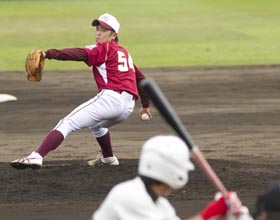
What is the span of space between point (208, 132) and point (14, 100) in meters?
4.62

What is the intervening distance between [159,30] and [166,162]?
28060mm

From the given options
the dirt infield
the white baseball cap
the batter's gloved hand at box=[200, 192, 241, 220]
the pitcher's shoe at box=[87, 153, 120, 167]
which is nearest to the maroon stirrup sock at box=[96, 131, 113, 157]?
the pitcher's shoe at box=[87, 153, 120, 167]

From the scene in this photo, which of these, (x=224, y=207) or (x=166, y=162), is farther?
(x=224, y=207)

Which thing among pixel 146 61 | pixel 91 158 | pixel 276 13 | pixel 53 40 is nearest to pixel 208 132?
pixel 91 158

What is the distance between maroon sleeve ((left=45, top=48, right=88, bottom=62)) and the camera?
36.0 feet

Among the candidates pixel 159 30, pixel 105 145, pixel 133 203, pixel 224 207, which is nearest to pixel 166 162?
pixel 133 203

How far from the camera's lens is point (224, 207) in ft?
16.4

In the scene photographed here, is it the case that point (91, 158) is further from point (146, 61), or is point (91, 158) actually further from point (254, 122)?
point (146, 61)

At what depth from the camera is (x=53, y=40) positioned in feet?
97.9

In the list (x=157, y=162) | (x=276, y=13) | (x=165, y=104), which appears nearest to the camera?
(x=157, y=162)

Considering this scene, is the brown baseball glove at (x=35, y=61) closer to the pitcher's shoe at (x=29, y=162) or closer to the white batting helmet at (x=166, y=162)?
the pitcher's shoe at (x=29, y=162)

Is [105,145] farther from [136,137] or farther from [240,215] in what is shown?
[240,215]

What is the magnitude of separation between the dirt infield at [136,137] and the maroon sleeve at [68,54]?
4.15 ft

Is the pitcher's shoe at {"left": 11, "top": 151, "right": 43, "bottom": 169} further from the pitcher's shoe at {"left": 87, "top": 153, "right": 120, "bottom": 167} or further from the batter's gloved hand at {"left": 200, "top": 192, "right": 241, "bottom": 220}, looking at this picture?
the batter's gloved hand at {"left": 200, "top": 192, "right": 241, "bottom": 220}
